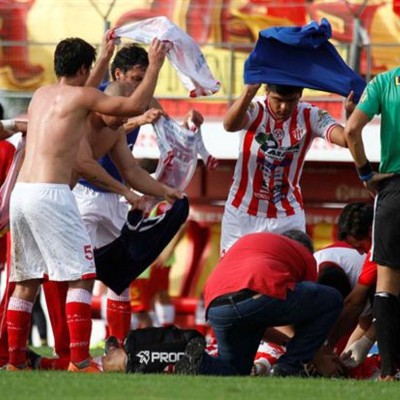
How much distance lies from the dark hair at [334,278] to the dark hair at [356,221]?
430mm

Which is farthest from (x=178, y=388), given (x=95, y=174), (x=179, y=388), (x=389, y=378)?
(x=95, y=174)

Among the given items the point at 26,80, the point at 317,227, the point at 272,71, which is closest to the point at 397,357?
the point at 272,71

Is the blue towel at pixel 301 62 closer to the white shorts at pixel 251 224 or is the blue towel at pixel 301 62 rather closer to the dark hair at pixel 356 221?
the dark hair at pixel 356 221

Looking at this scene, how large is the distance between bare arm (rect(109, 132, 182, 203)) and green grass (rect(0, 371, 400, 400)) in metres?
1.73

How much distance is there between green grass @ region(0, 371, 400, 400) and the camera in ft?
27.0

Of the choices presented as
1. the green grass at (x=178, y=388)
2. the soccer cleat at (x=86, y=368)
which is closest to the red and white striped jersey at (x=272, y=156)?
the soccer cleat at (x=86, y=368)

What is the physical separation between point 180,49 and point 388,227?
2.00 metres

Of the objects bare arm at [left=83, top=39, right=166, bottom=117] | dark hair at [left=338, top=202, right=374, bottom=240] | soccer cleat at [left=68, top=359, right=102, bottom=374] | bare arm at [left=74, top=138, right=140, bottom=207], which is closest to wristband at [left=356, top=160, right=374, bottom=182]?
dark hair at [left=338, top=202, right=374, bottom=240]

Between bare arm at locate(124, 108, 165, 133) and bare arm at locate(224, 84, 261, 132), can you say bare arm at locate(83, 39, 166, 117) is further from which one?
bare arm at locate(124, 108, 165, 133)

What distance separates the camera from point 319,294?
9.73 meters

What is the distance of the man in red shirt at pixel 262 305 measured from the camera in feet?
31.5

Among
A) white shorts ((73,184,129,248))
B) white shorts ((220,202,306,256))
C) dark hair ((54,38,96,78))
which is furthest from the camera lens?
white shorts ((73,184,129,248))

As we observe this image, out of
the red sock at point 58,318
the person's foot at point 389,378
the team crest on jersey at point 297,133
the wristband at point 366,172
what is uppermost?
the wristband at point 366,172

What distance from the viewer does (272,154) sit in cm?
1109
